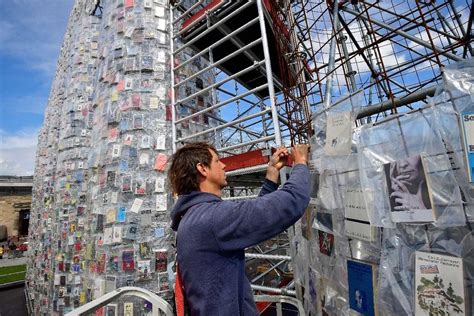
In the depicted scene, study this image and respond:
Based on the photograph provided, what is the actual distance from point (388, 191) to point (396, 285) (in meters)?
0.40

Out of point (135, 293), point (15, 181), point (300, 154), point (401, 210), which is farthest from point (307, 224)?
point (15, 181)

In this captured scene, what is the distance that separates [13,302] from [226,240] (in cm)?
1215

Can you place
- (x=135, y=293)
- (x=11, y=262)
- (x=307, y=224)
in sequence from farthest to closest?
(x=11, y=262)
(x=135, y=293)
(x=307, y=224)

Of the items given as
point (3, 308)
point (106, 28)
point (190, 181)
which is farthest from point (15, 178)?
point (190, 181)

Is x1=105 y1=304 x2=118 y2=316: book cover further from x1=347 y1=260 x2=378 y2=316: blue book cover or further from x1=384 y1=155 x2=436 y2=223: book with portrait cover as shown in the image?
x1=384 y1=155 x2=436 y2=223: book with portrait cover

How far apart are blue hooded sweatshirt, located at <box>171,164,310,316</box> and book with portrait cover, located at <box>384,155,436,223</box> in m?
0.37

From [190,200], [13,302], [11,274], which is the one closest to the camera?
[190,200]

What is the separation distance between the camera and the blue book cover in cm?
119

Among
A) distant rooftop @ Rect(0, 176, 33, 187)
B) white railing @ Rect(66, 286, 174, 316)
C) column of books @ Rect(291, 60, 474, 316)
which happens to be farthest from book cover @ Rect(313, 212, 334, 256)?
distant rooftop @ Rect(0, 176, 33, 187)

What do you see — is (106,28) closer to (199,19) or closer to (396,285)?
(199,19)

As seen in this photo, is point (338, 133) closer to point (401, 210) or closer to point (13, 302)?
point (401, 210)

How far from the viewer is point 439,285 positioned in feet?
3.07

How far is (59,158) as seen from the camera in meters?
5.54

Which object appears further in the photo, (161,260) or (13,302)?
(13,302)
